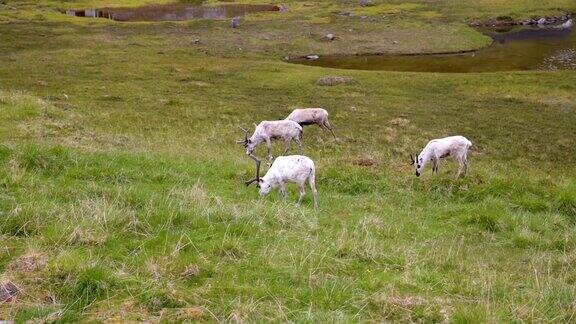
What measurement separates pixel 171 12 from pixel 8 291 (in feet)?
321

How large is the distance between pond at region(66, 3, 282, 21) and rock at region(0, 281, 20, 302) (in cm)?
8810

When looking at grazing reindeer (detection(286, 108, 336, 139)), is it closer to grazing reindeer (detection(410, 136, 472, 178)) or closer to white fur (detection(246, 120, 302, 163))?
white fur (detection(246, 120, 302, 163))

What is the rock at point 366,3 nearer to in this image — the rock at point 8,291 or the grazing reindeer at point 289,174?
the grazing reindeer at point 289,174

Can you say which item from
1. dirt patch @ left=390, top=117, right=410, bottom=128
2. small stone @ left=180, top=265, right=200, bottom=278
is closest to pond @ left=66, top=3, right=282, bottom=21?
dirt patch @ left=390, top=117, right=410, bottom=128

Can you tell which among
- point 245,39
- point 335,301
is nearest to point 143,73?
point 245,39

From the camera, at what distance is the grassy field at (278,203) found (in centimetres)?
802

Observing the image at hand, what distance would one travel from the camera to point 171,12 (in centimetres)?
9981

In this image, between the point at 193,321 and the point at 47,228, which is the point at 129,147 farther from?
the point at 193,321

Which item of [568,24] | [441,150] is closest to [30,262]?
[441,150]

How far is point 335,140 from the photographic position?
29688 mm

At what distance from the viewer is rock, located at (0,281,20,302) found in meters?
7.50

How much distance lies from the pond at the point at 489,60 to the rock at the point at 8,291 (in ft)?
166

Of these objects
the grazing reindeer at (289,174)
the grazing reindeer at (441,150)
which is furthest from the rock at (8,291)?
the grazing reindeer at (441,150)

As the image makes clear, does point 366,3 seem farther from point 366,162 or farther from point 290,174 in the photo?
point 290,174
